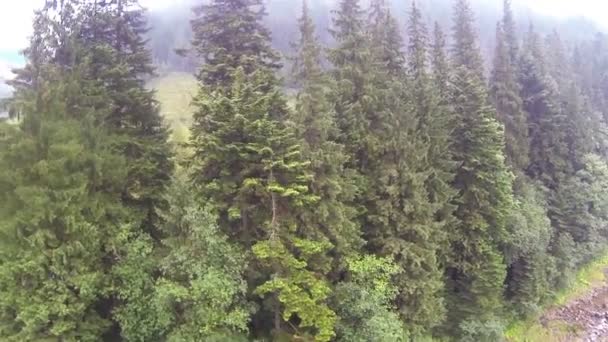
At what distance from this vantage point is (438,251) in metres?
28.7

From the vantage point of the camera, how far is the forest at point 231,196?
17984 mm

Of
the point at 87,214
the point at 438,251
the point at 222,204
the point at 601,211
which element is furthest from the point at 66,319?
the point at 601,211

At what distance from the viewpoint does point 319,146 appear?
2114 cm

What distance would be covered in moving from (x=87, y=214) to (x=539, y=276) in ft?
97.0

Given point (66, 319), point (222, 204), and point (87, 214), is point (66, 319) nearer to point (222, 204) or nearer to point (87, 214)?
point (87, 214)

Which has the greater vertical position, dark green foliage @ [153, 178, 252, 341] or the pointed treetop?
the pointed treetop

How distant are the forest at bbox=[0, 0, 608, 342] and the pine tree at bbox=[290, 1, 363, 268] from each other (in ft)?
0.30

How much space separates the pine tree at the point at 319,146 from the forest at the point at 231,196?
3.6 inches

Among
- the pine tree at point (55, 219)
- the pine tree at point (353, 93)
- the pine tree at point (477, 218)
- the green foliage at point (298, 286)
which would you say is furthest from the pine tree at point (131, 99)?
the pine tree at point (477, 218)

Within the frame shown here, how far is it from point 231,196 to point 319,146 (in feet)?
14.3

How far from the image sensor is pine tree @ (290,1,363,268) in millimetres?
20641

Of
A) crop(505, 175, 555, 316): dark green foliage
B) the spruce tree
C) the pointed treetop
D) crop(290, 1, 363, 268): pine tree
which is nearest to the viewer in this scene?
the spruce tree

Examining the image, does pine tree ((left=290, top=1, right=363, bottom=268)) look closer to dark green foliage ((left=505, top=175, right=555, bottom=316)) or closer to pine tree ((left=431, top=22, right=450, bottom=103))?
pine tree ((left=431, top=22, right=450, bottom=103))

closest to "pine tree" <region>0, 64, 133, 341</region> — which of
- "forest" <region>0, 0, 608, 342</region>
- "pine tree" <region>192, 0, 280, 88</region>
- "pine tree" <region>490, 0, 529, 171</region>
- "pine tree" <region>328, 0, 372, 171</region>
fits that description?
"forest" <region>0, 0, 608, 342</region>
